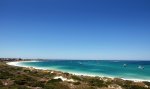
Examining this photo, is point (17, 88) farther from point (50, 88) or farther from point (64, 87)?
point (64, 87)

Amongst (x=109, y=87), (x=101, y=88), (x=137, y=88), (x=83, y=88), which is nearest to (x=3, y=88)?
(x=83, y=88)

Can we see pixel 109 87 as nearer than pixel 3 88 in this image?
No

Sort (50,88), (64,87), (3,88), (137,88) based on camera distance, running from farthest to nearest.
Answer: (137,88)
(64,87)
(50,88)
(3,88)

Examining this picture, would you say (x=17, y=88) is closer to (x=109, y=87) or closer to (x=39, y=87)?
(x=39, y=87)

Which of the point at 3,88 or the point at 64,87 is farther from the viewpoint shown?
the point at 64,87

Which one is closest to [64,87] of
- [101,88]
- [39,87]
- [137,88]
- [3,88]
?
[39,87]

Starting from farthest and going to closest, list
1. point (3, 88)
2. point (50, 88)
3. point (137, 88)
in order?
1. point (137, 88)
2. point (50, 88)
3. point (3, 88)

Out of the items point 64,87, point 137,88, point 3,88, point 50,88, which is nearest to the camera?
point 3,88

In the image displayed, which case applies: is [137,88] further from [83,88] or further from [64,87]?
[64,87]

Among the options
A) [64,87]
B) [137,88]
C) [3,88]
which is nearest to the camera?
[3,88]
